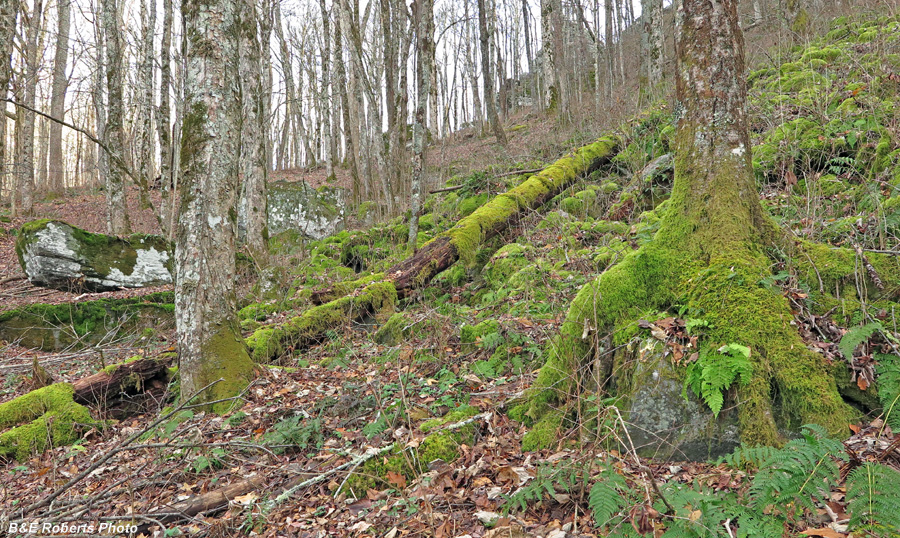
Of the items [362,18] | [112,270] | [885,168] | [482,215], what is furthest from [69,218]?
[885,168]

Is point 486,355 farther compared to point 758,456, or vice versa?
point 486,355

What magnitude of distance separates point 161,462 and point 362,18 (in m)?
24.6

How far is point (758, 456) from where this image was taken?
218cm

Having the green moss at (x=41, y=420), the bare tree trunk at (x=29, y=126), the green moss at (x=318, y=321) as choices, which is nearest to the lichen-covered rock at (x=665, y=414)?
the green moss at (x=318, y=321)

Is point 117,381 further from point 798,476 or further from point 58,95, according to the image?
point 58,95

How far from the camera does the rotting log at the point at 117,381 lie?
5.36 metres

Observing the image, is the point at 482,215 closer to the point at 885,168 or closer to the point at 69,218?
the point at 885,168

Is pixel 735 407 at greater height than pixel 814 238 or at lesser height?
lesser

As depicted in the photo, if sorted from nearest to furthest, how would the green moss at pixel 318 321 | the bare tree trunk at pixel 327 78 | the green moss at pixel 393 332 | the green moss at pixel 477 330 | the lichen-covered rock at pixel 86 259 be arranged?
the green moss at pixel 477 330
the green moss at pixel 393 332
the green moss at pixel 318 321
the lichen-covered rock at pixel 86 259
the bare tree trunk at pixel 327 78

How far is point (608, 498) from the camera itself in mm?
2246

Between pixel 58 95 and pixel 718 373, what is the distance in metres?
19.8

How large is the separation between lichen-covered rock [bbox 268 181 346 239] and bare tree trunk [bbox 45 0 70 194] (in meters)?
6.39

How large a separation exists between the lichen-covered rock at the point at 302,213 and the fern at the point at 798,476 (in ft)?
47.1

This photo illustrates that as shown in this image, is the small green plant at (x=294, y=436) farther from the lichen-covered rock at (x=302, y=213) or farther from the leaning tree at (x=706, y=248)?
the lichen-covered rock at (x=302, y=213)
